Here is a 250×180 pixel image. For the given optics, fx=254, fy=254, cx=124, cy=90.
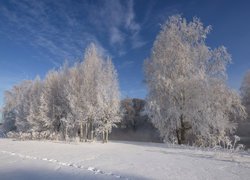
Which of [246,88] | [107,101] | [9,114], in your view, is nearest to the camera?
[107,101]

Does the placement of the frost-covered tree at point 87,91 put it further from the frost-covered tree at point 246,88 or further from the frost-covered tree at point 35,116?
the frost-covered tree at point 246,88

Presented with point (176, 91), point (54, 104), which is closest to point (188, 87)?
point (176, 91)

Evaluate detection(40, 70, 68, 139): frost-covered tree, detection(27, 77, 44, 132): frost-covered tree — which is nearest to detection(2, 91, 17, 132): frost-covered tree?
detection(27, 77, 44, 132): frost-covered tree

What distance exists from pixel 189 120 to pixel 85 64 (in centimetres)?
1129

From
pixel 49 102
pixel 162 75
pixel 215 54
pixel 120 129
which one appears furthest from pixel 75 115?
pixel 120 129

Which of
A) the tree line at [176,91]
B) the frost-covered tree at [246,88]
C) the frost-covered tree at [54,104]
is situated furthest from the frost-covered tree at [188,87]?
the frost-covered tree at [246,88]

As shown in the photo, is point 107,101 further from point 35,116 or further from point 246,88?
point 246,88

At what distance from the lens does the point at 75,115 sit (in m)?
24.7

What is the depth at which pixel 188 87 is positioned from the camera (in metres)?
20.6

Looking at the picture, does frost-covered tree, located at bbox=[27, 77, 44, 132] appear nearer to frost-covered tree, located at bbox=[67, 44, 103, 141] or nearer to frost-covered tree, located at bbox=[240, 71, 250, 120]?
frost-covered tree, located at bbox=[67, 44, 103, 141]

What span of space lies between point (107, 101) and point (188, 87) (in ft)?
Answer: 23.4

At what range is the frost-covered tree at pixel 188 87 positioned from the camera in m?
20.0

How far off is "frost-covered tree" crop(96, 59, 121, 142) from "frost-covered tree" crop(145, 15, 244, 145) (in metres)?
3.07

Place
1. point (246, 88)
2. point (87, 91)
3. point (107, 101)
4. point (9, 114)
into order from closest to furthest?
point (107, 101) < point (87, 91) < point (9, 114) < point (246, 88)
